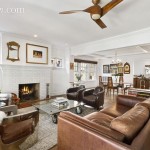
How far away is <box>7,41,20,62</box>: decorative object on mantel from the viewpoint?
4.48 meters

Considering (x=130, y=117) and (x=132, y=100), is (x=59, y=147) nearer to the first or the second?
(x=130, y=117)

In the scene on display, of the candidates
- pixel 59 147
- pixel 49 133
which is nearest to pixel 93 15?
pixel 59 147

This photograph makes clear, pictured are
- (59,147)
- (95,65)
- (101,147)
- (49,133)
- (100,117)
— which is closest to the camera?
(101,147)

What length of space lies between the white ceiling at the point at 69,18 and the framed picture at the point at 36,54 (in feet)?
3.17

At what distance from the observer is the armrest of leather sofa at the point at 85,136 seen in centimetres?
107

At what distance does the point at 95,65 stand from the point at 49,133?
302 inches

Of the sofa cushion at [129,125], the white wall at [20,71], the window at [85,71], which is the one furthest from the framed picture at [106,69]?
the sofa cushion at [129,125]

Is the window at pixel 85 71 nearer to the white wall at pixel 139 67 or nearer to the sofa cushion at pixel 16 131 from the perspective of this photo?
the white wall at pixel 139 67

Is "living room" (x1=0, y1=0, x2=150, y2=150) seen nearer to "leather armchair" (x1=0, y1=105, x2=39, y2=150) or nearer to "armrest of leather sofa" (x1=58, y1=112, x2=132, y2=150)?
"armrest of leather sofa" (x1=58, y1=112, x2=132, y2=150)

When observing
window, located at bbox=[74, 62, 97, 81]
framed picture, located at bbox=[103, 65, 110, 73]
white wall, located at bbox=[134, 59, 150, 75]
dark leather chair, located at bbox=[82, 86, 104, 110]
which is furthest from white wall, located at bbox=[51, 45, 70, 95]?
white wall, located at bbox=[134, 59, 150, 75]

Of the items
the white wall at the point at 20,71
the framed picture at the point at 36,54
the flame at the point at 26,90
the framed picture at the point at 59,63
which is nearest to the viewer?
the white wall at the point at 20,71

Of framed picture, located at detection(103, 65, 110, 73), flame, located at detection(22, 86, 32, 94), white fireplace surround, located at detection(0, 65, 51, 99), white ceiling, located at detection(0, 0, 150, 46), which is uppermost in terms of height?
white ceiling, located at detection(0, 0, 150, 46)

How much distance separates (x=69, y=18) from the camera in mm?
3156

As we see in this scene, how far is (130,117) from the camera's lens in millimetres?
1303
